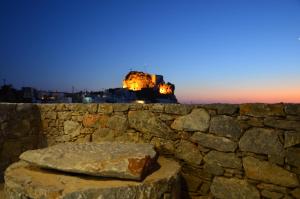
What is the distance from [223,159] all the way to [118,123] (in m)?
1.68

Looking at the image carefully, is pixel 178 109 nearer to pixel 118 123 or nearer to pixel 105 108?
pixel 118 123

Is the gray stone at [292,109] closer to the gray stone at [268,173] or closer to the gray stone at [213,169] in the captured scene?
the gray stone at [268,173]

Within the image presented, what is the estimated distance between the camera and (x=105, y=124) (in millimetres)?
4125

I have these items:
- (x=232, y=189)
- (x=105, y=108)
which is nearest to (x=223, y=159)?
(x=232, y=189)

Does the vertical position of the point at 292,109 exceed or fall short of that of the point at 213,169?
it exceeds it

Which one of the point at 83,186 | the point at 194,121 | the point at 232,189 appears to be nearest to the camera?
the point at 83,186

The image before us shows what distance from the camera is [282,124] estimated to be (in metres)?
2.56

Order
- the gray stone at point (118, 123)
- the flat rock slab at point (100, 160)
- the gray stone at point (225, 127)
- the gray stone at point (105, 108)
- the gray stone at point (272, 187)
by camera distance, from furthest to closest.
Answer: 1. the gray stone at point (105, 108)
2. the gray stone at point (118, 123)
3. the gray stone at point (225, 127)
4. the gray stone at point (272, 187)
5. the flat rock slab at point (100, 160)

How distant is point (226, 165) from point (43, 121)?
11.6ft

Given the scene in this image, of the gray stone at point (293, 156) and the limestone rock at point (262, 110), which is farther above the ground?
the limestone rock at point (262, 110)

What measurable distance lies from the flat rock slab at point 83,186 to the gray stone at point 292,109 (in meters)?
1.24

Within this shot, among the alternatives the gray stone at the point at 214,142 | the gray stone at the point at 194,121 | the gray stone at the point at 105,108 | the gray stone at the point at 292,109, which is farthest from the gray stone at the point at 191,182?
the gray stone at the point at 105,108

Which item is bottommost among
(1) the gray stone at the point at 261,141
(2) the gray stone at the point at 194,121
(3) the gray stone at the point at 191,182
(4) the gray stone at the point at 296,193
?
(3) the gray stone at the point at 191,182

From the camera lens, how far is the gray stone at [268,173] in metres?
2.51
